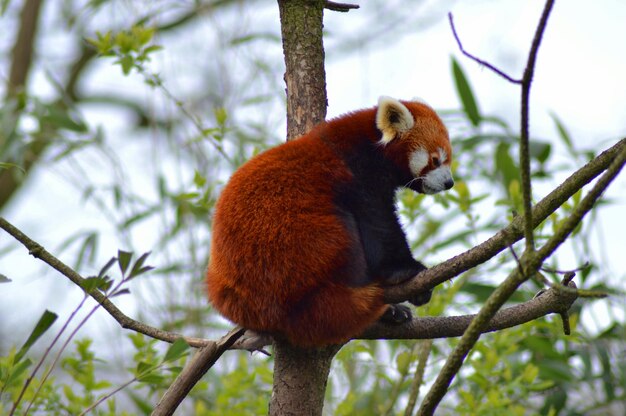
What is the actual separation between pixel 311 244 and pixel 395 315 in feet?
0.91

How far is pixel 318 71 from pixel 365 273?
1.88 feet

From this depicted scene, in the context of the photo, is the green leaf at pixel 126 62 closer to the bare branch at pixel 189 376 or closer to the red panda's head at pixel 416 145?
the red panda's head at pixel 416 145

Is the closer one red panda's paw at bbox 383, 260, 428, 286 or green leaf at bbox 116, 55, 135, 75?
red panda's paw at bbox 383, 260, 428, 286

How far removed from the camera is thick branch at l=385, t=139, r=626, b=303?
1428mm

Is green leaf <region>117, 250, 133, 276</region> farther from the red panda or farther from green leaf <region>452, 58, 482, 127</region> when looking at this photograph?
green leaf <region>452, 58, 482, 127</region>

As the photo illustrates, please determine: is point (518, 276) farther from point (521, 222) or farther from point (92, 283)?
point (92, 283)

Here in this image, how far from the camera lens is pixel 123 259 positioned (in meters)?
1.56

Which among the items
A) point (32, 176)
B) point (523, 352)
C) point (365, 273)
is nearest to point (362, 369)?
point (523, 352)

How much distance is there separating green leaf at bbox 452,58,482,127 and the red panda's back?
1.49 m

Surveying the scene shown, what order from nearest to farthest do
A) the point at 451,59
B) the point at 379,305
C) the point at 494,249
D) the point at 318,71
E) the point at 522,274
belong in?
the point at 522,274 < the point at 494,249 < the point at 379,305 < the point at 318,71 < the point at 451,59

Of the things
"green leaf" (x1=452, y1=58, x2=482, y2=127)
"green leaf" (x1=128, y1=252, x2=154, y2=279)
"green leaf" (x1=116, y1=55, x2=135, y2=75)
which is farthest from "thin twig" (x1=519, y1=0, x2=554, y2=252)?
"green leaf" (x1=452, y1=58, x2=482, y2=127)

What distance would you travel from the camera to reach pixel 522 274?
1.22 meters

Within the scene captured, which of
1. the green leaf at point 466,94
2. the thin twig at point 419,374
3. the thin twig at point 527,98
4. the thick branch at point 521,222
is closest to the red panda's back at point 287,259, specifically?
the thick branch at point 521,222

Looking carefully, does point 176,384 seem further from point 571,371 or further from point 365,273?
point 571,371
